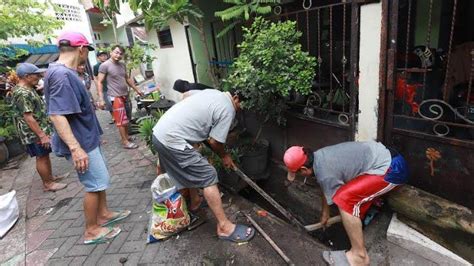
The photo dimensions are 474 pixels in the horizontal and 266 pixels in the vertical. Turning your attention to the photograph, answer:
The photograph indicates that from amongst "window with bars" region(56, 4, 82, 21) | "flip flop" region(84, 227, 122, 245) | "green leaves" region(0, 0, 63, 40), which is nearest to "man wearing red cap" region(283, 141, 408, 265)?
"flip flop" region(84, 227, 122, 245)

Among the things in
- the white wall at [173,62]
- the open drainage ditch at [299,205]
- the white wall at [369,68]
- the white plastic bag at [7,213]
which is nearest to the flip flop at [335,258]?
the open drainage ditch at [299,205]

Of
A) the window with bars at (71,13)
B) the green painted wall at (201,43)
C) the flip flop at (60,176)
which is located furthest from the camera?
the window with bars at (71,13)

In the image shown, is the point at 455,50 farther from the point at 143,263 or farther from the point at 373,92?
the point at 143,263

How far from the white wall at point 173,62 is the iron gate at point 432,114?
4804 mm

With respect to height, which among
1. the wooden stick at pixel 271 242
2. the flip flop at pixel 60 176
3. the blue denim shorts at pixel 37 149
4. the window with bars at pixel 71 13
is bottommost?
the wooden stick at pixel 271 242

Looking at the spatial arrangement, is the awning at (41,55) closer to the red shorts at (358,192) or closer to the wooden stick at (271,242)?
the wooden stick at (271,242)

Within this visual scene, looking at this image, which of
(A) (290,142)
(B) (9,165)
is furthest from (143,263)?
(B) (9,165)

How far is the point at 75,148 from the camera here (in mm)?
2803

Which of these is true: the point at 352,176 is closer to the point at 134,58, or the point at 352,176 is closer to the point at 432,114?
the point at 432,114

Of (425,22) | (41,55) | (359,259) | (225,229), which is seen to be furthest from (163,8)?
(41,55)

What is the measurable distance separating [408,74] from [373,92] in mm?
475

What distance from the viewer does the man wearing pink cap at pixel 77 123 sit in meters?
2.75

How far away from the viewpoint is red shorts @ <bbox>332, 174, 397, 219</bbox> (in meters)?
2.65

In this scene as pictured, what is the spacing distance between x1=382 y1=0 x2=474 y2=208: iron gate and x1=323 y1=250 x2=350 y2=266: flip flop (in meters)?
1.18
